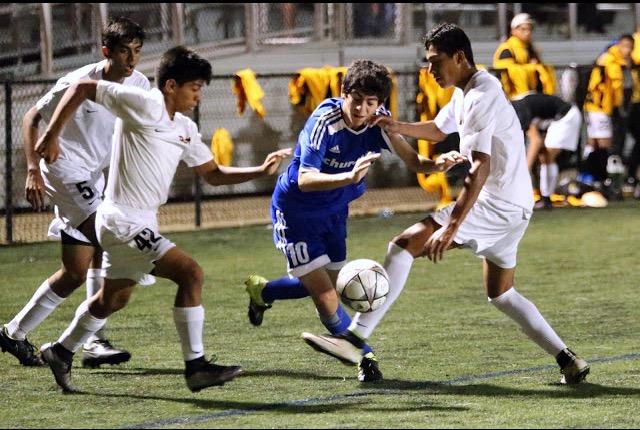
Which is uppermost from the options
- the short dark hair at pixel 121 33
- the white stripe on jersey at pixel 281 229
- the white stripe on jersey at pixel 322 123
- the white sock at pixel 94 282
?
the short dark hair at pixel 121 33

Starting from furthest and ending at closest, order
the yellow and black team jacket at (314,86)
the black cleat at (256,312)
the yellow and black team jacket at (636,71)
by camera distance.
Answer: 1. the yellow and black team jacket at (636,71)
2. the yellow and black team jacket at (314,86)
3. the black cleat at (256,312)

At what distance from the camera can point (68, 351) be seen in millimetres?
7703

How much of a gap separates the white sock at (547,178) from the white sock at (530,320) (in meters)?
10.6

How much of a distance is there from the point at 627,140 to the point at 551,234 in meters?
7.35

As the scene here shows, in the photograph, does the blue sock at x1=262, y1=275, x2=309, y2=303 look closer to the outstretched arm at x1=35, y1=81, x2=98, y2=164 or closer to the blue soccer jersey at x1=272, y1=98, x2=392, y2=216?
the blue soccer jersey at x1=272, y1=98, x2=392, y2=216

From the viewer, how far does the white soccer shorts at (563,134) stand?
18797mm

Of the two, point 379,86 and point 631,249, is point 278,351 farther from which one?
point 631,249

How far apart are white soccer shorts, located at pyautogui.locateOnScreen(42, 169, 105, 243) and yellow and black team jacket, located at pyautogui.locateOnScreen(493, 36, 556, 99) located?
417 inches

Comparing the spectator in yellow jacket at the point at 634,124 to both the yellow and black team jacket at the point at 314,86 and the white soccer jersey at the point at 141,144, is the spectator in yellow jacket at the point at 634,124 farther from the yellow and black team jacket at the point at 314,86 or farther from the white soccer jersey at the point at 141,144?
the white soccer jersey at the point at 141,144

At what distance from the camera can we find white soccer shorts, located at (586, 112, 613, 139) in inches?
766

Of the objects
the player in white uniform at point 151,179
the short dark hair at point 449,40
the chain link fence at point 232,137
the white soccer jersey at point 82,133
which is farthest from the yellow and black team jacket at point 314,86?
the player in white uniform at point 151,179

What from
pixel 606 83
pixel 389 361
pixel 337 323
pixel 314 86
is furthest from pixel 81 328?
pixel 606 83

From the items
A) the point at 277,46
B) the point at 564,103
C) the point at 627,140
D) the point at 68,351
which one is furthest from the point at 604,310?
the point at 627,140

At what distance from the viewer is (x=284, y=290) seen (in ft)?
28.9
